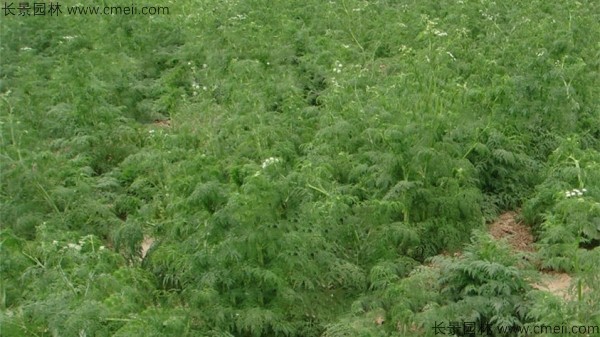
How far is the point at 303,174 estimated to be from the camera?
7.41m

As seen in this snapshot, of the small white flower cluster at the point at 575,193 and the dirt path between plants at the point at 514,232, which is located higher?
the small white flower cluster at the point at 575,193

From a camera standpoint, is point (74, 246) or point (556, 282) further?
point (556, 282)

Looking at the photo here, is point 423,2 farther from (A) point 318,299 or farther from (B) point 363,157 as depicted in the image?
(A) point 318,299

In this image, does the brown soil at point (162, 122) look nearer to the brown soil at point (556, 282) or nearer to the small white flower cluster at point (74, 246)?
the small white flower cluster at point (74, 246)

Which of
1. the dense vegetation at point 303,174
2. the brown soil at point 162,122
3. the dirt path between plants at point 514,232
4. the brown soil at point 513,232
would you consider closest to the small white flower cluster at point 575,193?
the dense vegetation at point 303,174

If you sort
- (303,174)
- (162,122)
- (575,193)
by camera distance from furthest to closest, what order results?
(162,122)
(303,174)
(575,193)

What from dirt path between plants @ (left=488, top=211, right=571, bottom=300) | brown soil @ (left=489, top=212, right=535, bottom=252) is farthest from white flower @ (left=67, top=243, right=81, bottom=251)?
brown soil @ (left=489, top=212, right=535, bottom=252)

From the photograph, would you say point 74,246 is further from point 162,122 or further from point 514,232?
point 162,122

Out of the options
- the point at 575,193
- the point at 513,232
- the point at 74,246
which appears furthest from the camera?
the point at 513,232

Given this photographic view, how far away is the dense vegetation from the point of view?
6559 mm

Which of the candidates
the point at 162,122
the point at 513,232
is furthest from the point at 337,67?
the point at 513,232

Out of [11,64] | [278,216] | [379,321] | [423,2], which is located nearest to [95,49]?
[11,64]

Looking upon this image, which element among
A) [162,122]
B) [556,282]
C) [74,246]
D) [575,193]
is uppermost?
[575,193]

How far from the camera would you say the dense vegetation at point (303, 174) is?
6559mm
